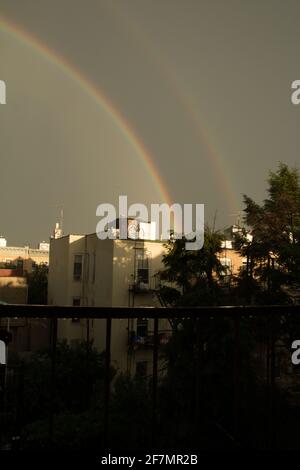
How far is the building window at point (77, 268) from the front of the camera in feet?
70.7

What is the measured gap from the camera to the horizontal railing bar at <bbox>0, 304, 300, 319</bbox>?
63.7 inches

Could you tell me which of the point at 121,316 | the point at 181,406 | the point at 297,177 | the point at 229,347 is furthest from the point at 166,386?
the point at 297,177

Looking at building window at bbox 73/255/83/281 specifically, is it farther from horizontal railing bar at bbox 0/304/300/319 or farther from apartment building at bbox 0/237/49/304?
horizontal railing bar at bbox 0/304/300/319

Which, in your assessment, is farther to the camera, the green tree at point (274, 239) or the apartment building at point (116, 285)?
the apartment building at point (116, 285)

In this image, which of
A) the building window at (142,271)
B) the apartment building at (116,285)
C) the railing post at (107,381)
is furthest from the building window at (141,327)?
the railing post at (107,381)

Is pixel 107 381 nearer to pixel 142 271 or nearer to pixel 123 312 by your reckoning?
pixel 123 312

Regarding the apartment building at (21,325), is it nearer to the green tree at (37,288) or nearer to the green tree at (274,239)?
the green tree at (37,288)

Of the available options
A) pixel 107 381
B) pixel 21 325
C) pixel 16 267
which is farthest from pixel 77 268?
pixel 16 267

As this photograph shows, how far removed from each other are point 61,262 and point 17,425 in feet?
69.2

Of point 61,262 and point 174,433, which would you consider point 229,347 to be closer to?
point 174,433

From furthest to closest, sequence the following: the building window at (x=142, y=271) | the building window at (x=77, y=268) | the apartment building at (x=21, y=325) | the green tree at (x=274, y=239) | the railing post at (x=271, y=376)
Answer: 1. the building window at (x=77, y=268)
2. the apartment building at (x=21, y=325)
3. the building window at (x=142, y=271)
4. the green tree at (x=274, y=239)
5. the railing post at (x=271, y=376)

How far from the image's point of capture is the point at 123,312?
173 centimetres

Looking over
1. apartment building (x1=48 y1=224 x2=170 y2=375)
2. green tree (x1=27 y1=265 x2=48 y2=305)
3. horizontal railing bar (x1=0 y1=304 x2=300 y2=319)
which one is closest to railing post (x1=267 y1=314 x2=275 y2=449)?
horizontal railing bar (x1=0 y1=304 x2=300 y2=319)
